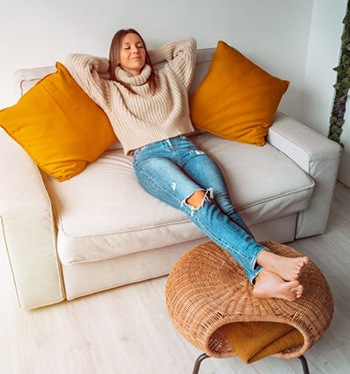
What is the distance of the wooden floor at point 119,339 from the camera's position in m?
1.72

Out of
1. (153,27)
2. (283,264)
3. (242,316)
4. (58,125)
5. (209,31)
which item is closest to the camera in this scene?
(242,316)

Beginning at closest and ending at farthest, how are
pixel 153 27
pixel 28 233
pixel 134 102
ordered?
pixel 28 233 < pixel 134 102 < pixel 153 27

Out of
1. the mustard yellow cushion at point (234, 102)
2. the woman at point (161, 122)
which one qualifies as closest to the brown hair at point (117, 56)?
the woman at point (161, 122)

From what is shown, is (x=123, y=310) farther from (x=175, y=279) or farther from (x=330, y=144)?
(x=330, y=144)

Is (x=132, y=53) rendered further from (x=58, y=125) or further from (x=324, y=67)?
(x=324, y=67)

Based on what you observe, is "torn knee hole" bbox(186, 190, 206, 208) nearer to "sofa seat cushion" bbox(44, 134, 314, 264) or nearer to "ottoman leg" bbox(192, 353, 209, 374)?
"sofa seat cushion" bbox(44, 134, 314, 264)

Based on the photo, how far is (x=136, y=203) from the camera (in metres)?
1.92

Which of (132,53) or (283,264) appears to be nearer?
(283,264)

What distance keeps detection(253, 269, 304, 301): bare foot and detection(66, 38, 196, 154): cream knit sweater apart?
0.88 meters

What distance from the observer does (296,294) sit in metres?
1.51

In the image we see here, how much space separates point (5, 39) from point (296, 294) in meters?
1.78

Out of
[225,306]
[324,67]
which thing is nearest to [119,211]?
[225,306]

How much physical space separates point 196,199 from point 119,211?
0.31 m

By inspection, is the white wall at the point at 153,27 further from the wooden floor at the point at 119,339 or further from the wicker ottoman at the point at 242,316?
the wicker ottoman at the point at 242,316
